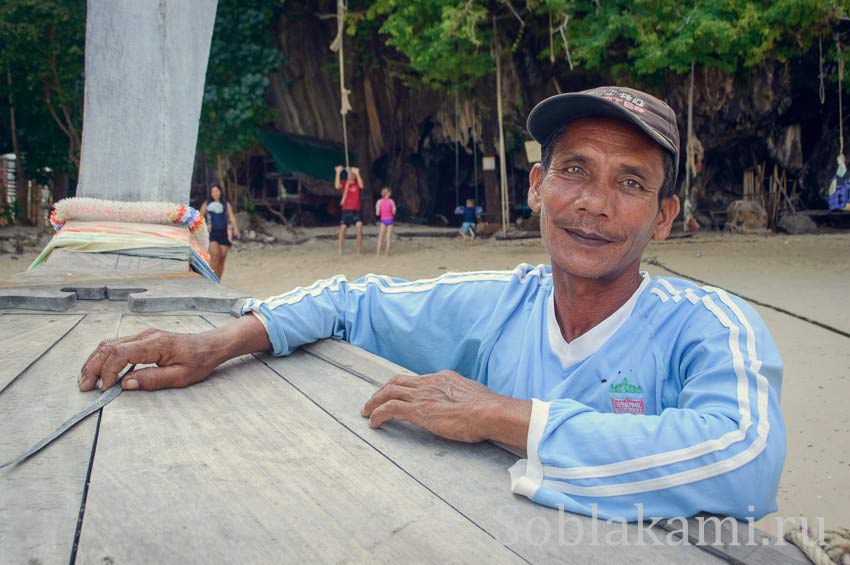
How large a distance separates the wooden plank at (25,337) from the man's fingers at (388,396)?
703 millimetres

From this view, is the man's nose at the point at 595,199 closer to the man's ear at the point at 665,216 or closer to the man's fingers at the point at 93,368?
the man's ear at the point at 665,216

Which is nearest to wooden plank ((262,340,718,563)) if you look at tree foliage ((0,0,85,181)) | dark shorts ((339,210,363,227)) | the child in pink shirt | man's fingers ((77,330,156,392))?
man's fingers ((77,330,156,392))

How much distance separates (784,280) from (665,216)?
6.65 meters

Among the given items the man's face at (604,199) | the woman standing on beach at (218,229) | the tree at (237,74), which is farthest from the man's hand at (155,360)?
the tree at (237,74)

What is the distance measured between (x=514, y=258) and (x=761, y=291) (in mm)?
3937

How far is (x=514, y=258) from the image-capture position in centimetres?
1023

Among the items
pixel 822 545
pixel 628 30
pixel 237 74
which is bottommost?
pixel 822 545

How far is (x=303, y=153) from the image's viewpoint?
15.5 metres

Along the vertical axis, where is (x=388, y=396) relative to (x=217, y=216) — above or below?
below

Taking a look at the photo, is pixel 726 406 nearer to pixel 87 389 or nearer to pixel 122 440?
pixel 122 440

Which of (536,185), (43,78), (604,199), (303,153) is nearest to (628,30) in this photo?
(303,153)

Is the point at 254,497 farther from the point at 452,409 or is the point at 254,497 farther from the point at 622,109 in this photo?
the point at 622,109

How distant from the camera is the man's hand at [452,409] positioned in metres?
1.11

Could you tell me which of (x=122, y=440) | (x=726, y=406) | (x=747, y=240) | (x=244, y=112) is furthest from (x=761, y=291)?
(x=244, y=112)
